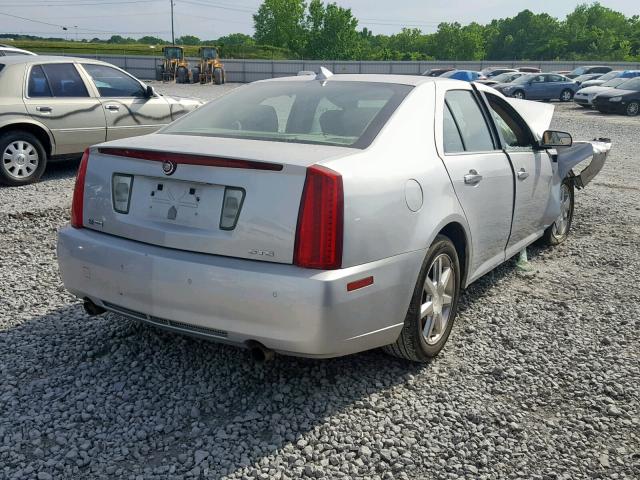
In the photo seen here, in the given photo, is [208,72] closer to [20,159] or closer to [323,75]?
[20,159]

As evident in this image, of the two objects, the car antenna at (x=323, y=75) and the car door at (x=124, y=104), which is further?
the car door at (x=124, y=104)

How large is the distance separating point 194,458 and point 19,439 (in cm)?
81

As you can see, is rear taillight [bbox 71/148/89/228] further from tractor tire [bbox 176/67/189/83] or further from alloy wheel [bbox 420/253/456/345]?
tractor tire [bbox 176/67/189/83]

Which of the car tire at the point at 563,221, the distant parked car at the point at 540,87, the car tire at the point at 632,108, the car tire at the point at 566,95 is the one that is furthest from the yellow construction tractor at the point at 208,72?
the car tire at the point at 563,221

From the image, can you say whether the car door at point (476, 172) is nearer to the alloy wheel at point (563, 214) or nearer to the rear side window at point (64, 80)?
the alloy wheel at point (563, 214)

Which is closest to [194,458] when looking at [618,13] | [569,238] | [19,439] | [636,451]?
[19,439]

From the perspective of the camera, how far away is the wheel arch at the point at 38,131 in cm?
812

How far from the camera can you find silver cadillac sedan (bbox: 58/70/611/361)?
2838 mm

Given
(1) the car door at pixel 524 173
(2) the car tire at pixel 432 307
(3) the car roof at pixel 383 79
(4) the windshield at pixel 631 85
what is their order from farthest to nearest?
(4) the windshield at pixel 631 85 → (1) the car door at pixel 524 173 → (3) the car roof at pixel 383 79 → (2) the car tire at pixel 432 307

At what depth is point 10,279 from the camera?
4.91 meters

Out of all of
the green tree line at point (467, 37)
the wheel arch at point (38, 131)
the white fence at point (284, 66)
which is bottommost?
the wheel arch at point (38, 131)

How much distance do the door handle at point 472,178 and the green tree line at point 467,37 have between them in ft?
320

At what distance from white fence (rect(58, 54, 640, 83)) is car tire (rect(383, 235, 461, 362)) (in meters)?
47.2

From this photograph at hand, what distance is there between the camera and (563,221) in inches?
249
